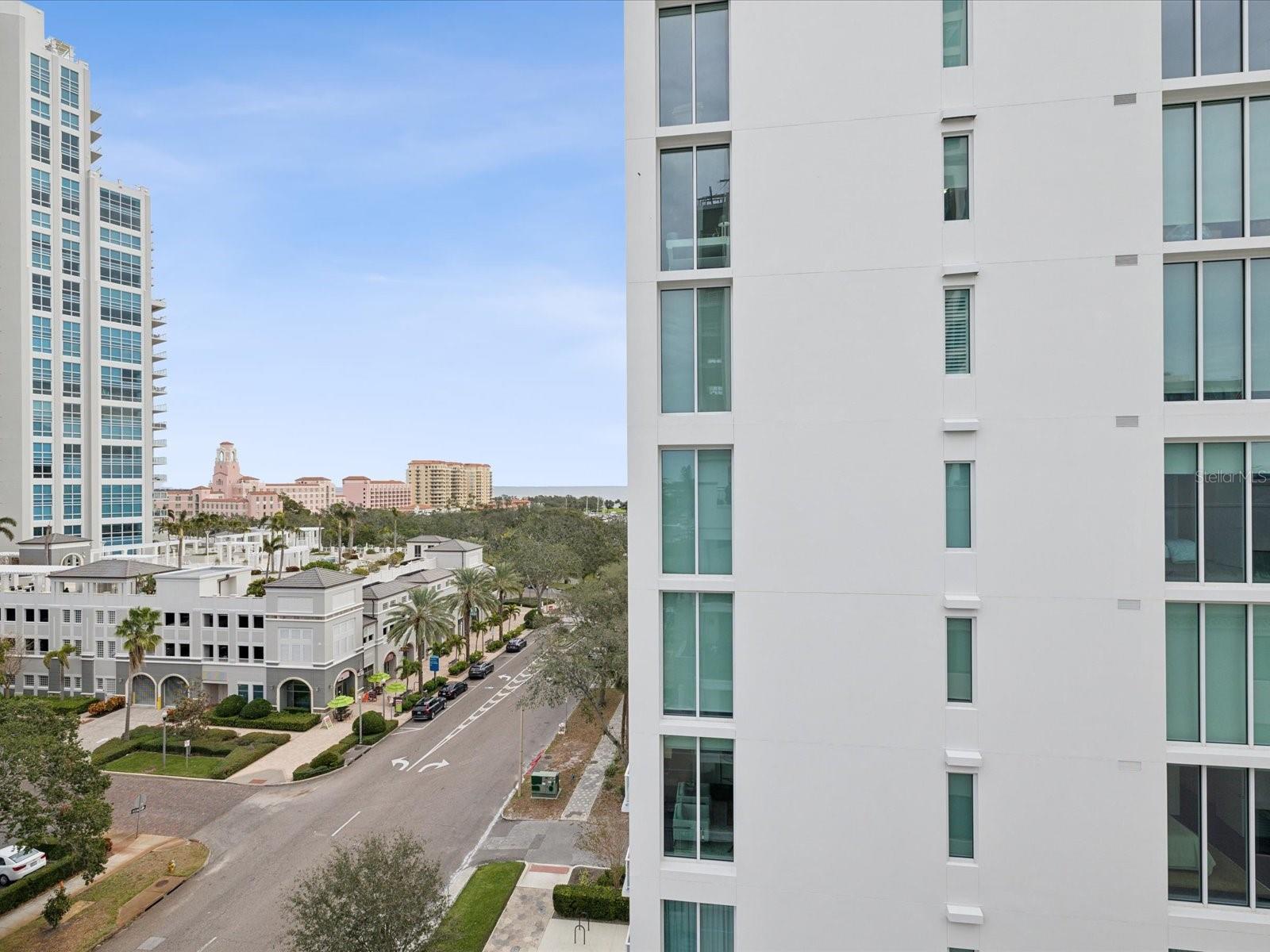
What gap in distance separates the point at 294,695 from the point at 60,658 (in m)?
14.2

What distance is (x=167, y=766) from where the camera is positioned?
1196 inches

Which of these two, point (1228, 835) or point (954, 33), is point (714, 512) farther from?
point (1228, 835)

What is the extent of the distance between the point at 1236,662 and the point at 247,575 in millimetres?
48132

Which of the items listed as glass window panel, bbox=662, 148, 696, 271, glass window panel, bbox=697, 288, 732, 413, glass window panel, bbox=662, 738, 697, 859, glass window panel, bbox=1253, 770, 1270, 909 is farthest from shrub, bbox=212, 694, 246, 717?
glass window panel, bbox=1253, 770, 1270, 909

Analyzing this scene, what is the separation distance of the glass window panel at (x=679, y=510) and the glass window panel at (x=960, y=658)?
3.48 meters

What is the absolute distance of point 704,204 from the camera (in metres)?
9.23

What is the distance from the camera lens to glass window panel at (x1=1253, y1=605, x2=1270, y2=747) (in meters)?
8.16

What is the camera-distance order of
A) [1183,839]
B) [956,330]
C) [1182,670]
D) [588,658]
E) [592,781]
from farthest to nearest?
1. [588,658]
2. [592,781]
3. [956,330]
4. [1182,670]
5. [1183,839]

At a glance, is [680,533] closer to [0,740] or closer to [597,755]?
[0,740]

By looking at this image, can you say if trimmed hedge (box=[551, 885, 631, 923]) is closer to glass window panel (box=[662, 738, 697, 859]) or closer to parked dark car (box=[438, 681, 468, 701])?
glass window panel (box=[662, 738, 697, 859])

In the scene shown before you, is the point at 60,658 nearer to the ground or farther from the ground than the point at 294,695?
farther from the ground

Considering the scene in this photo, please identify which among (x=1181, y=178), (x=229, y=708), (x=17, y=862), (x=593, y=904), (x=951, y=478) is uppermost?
(x=1181, y=178)

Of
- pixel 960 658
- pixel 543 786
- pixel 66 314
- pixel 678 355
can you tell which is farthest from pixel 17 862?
pixel 66 314

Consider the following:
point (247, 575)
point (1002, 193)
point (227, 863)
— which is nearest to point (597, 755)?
point (227, 863)
